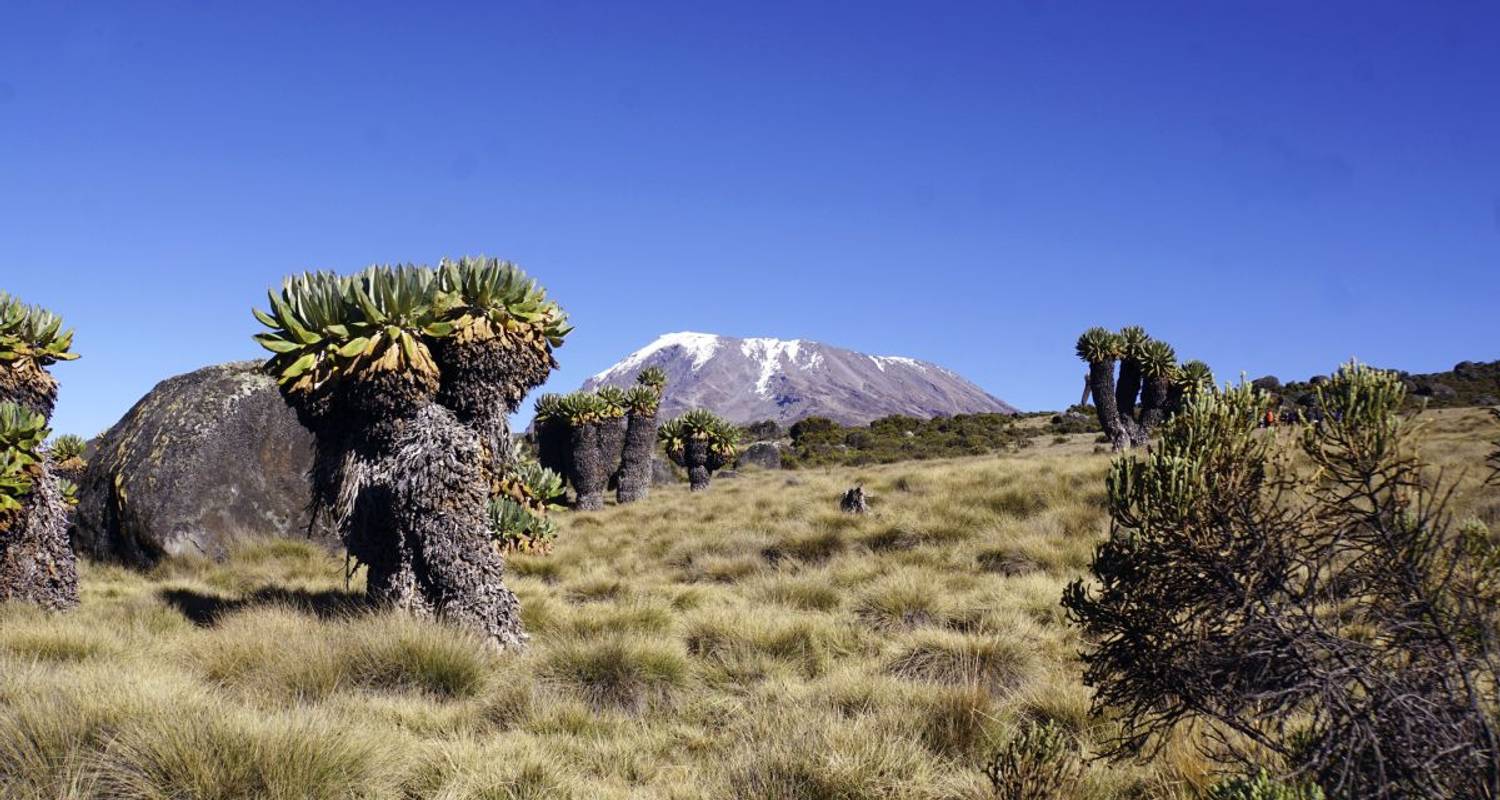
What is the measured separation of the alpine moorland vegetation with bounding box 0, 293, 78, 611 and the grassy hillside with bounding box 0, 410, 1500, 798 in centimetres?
51

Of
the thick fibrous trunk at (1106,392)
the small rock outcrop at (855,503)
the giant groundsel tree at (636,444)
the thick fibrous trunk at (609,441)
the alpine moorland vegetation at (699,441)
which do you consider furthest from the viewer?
the alpine moorland vegetation at (699,441)

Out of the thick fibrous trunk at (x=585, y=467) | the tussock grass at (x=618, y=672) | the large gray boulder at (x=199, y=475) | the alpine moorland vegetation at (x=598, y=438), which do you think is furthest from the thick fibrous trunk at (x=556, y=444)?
the tussock grass at (x=618, y=672)

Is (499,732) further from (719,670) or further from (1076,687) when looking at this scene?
(1076,687)

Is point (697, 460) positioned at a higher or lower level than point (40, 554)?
higher

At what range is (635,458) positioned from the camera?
26969 mm

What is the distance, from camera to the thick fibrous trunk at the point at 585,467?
2545cm

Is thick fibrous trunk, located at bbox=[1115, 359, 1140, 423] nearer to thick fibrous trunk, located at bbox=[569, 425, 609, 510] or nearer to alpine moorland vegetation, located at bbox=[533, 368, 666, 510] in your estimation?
alpine moorland vegetation, located at bbox=[533, 368, 666, 510]

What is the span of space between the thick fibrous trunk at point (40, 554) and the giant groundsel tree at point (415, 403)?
11.5 ft

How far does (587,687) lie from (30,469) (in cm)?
678

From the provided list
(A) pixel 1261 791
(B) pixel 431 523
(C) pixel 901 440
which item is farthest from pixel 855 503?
(C) pixel 901 440

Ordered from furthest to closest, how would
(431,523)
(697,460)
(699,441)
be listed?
(697,460) < (699,441) < (431,523)

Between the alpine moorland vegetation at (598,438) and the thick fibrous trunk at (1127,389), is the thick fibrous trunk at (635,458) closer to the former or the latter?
the alpine moorland vegetation at (598,438)

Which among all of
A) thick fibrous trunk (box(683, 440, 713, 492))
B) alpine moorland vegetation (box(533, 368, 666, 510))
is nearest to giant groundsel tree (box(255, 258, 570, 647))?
alpine moorland vegetation (box(533, 368, 666, 510))

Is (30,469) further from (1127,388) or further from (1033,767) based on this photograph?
(1127,388)
